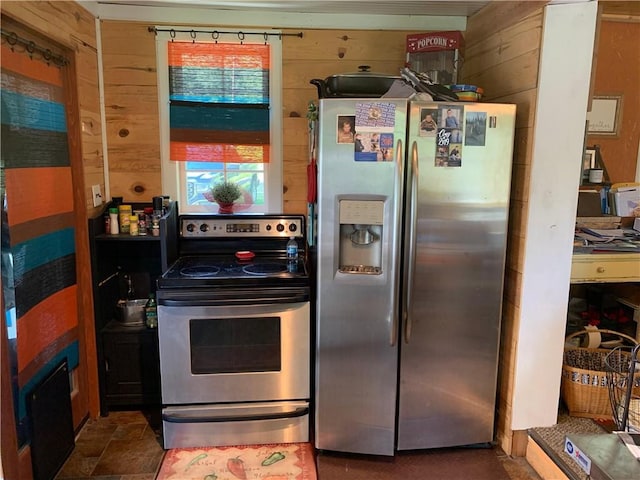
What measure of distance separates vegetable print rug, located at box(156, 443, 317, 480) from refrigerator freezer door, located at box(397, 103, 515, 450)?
1.64ft

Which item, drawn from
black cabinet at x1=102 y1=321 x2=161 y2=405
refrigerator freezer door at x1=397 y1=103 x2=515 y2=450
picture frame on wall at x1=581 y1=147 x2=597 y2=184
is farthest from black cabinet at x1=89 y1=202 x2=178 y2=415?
picture frame on wall at x1=581 y1=147 x2=597 y2=184

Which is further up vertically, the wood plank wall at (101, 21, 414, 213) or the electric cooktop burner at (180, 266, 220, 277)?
the wood plank wall at (101, 21, 414, 213)

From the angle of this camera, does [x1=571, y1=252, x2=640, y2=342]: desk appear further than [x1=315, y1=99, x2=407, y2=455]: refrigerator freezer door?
Yes

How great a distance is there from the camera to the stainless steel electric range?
232cm

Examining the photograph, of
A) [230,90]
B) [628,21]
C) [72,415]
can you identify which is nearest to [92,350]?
[72,415]

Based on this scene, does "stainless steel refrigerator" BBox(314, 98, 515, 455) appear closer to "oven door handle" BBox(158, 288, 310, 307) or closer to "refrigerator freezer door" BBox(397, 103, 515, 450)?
"refrigerator freezer door" BBox(397, 103, 515, 450)

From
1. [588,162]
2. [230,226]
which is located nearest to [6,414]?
[230,226]

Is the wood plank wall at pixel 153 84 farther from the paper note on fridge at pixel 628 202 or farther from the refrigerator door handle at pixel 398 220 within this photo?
the paper note on fridge at pixel 628 202

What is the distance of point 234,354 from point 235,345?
1.9 inches

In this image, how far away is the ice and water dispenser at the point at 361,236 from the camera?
2162 mm

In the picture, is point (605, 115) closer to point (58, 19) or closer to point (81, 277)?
point (58, 19)

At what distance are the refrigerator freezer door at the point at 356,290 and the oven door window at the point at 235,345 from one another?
26cm

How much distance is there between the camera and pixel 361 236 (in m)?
2.22

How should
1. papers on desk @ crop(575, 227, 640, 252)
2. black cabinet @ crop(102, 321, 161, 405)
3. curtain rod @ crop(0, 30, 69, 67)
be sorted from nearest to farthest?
curtain rod @ crop(0, 30, 69, 67) → papers on desk @ crop(575, 227, 640, 252) → black cabinet @ crop(102, 321, 161, 405)
